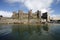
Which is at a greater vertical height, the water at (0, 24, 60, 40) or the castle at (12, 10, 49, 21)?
the castle at (12, 10, 49, 21)

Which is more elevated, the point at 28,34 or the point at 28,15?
the point at 28,15

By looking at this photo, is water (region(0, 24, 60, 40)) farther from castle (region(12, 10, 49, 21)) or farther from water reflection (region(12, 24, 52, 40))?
castle (region(12, 10, 49, 21))

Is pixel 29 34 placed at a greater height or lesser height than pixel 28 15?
lesser

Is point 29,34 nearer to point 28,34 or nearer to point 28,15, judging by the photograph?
point 28,34

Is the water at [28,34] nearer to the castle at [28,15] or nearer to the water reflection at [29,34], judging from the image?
the water reflection at [29,34]

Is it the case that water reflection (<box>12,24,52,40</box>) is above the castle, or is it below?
below

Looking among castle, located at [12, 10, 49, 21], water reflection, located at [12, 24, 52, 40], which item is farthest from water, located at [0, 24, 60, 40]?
castle, located at [12, 10, 49, 21]

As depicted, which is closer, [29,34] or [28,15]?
[29,34]

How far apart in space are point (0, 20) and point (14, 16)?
46124 millimetres

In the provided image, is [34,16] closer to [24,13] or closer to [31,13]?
[31,13]

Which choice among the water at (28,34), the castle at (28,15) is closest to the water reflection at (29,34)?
the water at (28,34)

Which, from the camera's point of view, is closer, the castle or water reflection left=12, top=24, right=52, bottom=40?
water reflection left=12, top=24, right=52, bottom=40

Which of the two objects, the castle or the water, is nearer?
the water

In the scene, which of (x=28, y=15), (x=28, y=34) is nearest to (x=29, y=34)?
(x=28, y=34)
